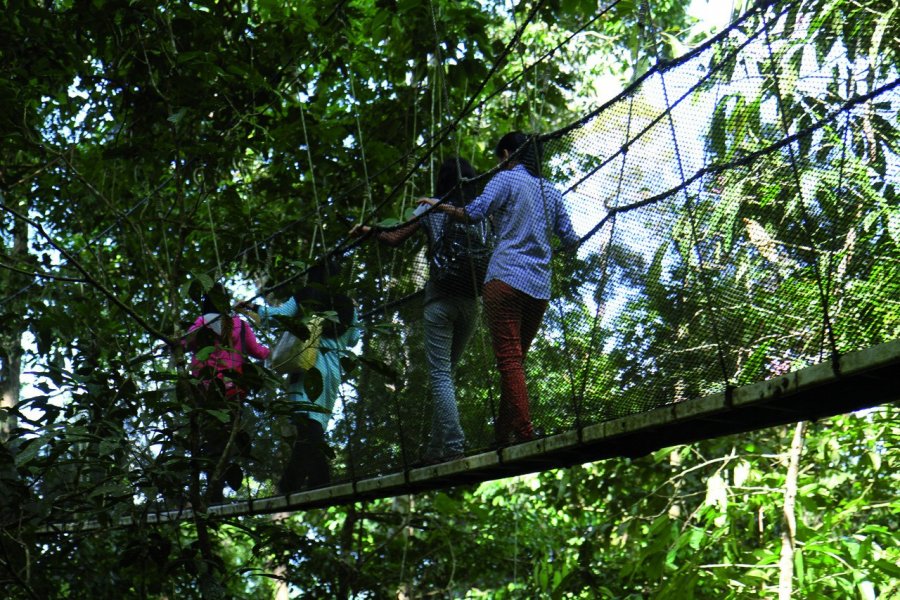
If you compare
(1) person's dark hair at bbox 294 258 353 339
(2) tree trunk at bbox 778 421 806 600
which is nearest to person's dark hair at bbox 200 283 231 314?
(1) person's dark hair at bbox 294 258 353 339

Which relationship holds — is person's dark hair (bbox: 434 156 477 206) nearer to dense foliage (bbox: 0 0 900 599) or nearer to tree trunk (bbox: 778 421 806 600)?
dense foliage (bbox: 0 0 900 599)

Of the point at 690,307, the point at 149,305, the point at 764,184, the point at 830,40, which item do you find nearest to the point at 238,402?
the point at 690,307

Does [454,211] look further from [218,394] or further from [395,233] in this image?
[218,394]

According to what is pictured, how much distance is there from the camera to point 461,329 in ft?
11.0

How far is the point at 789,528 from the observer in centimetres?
348

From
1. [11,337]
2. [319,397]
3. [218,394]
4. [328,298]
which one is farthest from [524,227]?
[11,337]

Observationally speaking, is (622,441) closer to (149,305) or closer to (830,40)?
(830,40)

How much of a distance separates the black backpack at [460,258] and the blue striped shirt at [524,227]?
10 cm

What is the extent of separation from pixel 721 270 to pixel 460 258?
39.8 inches

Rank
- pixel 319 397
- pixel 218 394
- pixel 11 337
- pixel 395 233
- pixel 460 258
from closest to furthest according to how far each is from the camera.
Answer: pixel 218 394 → pixel 460 258 → pixel 395 233 → pixel 319 397 → pixel 11 337

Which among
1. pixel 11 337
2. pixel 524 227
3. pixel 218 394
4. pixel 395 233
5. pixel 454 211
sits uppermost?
pixel 11 337

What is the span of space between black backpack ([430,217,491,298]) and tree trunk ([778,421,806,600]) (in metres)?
1.10

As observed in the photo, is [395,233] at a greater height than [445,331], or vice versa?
[395,233]

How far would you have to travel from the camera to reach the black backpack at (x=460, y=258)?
3.19 m
